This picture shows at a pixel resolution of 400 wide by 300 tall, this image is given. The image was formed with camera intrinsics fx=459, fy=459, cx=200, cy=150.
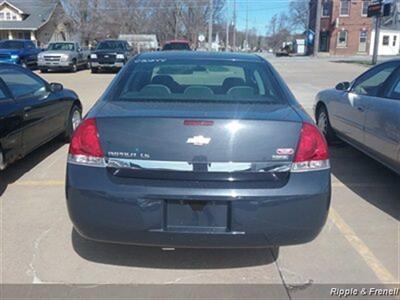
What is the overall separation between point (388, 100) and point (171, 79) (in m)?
2.54

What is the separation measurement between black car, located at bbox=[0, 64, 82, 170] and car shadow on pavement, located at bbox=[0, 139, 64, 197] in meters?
0.26

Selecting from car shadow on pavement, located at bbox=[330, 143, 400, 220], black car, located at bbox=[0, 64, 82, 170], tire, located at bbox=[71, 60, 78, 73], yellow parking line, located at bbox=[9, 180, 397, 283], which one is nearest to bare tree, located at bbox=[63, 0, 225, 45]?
tire, located at bbox=[71, 60, 78, 73]

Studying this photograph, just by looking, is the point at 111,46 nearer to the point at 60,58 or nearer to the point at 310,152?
the point at 60,58

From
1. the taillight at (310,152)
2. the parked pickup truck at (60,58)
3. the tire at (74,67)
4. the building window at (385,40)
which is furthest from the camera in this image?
the building window at (385,40)

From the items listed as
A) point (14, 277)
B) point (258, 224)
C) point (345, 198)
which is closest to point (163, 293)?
point (258, 224)

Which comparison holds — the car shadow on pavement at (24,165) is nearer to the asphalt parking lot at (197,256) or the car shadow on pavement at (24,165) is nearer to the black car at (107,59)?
the asphalt parking lot at (197,256)

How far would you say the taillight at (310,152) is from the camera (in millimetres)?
3062

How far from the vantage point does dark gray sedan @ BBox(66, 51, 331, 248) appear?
116 inches

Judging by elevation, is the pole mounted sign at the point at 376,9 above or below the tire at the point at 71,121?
above

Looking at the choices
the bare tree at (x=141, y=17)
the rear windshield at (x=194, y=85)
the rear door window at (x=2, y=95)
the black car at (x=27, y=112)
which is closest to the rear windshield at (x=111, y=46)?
the black car at (x=27, y=112)

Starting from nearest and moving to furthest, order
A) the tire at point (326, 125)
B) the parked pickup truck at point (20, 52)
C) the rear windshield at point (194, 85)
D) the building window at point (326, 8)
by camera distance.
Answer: the rear windshield at point (194, 85) → the tire at point (326, 125) → the parked pickup truck at point (20, 52) → the building window at point (326, 8)

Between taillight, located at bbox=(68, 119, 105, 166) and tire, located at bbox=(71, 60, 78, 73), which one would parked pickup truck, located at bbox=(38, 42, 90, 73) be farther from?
taillight, located at bbox=(68, 119, 105, 166)

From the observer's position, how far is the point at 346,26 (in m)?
57.4

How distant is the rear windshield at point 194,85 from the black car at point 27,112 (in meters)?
1.84
